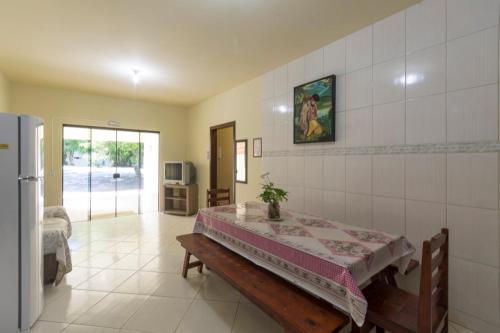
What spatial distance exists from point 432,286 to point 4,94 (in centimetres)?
599

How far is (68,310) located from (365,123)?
332 cm

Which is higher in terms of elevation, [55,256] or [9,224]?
[9,224]

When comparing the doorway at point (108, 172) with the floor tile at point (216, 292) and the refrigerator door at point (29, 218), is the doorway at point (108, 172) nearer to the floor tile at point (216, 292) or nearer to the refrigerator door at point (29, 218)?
the refrigerator door at point (29, 218)

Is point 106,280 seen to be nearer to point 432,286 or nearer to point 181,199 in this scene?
point 432,286

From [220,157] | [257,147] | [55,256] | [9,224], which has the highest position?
[257,147]

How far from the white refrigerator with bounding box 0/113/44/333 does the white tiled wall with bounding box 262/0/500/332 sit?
2.78 m

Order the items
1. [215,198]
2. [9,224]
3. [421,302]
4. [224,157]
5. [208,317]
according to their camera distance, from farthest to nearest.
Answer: [224,157], [215,198], [208,317], [9,224], [421,302]

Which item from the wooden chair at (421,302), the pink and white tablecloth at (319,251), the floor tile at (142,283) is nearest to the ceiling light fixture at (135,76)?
the pink and white tablecloth at (319,251)

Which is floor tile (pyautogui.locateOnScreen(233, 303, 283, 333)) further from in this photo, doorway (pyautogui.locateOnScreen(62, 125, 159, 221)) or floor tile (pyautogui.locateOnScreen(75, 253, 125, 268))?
doorway (pyautogui.locateOnScreen(62, 125, 159, 221))

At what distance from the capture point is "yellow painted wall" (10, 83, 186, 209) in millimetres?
4492

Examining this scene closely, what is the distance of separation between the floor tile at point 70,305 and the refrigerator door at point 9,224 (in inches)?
11.2

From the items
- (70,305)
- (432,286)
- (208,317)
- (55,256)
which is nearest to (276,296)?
(208,317)

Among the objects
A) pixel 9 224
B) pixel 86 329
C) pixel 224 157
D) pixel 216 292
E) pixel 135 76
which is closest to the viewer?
pixel 9 224

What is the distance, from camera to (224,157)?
586 centimetres
